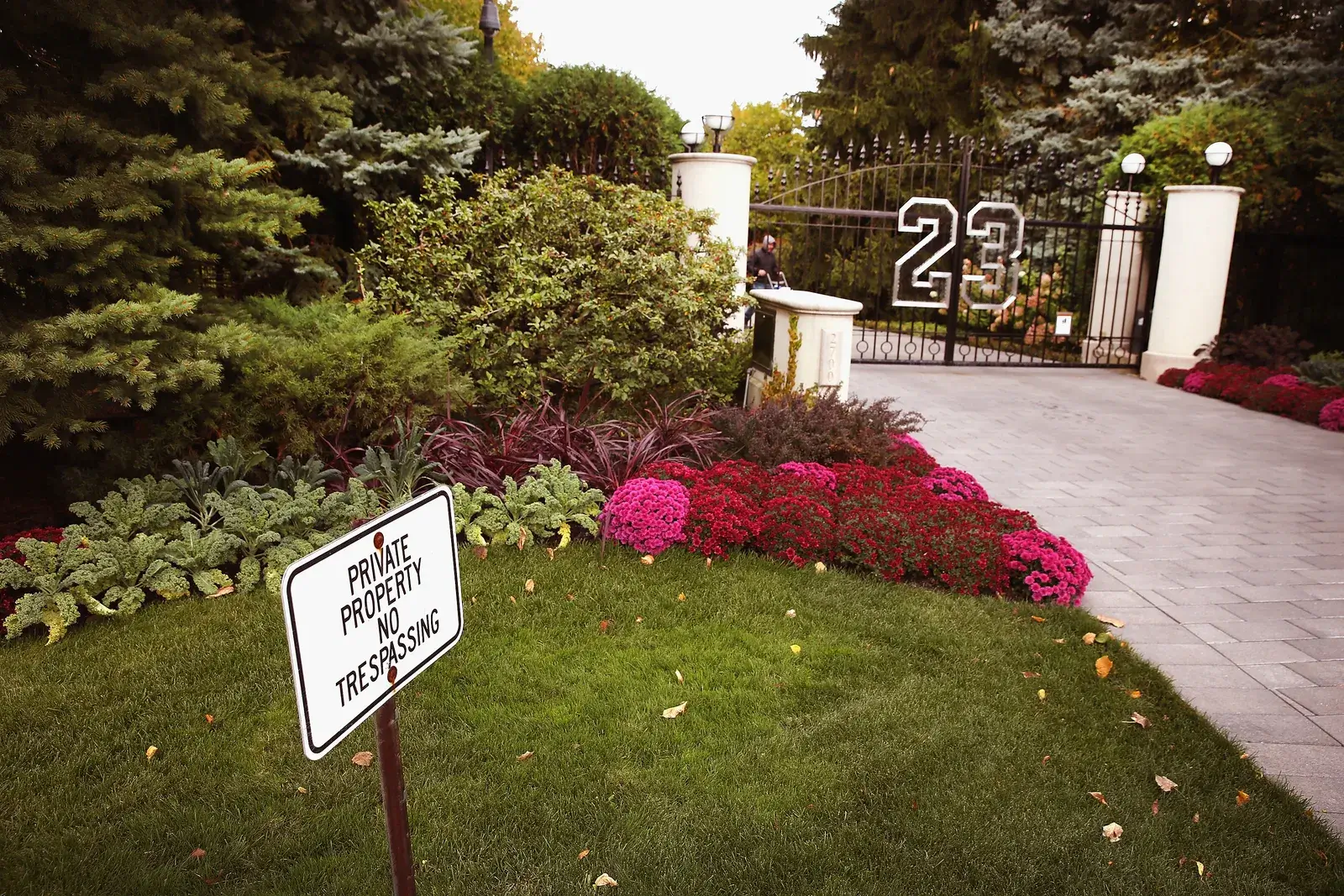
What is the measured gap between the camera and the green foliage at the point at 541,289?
270 inches

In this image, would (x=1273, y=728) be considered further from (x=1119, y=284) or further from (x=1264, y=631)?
(x=1119, y=284)

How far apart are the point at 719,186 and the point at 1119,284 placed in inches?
374

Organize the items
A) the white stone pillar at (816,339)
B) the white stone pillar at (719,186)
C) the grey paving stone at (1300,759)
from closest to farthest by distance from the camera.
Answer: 1. the grey paving stone at (1300,759)
2. the white stone pillar at (816,339)
3. the white stone pillar at (719,186)

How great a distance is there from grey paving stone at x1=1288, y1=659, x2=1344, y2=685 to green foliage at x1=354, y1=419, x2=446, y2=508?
4587 millimetres

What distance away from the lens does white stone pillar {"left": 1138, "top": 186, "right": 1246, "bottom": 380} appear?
12844mm

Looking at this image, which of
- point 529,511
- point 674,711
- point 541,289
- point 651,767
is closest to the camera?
point 651,767

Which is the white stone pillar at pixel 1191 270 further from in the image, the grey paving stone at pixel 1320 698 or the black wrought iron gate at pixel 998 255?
the grey paving stone at pixel 1320 698

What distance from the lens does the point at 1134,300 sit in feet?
51.1

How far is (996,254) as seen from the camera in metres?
17.5

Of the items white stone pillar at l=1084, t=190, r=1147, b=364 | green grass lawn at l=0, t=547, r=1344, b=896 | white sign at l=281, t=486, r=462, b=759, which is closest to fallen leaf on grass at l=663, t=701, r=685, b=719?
green grass lawn at l=0, t=547, r=1344, b=896

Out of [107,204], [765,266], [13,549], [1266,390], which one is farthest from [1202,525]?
[765,266]

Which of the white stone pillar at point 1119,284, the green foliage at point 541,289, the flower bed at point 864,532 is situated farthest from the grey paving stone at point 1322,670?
the white stone pillar at point 1119,284

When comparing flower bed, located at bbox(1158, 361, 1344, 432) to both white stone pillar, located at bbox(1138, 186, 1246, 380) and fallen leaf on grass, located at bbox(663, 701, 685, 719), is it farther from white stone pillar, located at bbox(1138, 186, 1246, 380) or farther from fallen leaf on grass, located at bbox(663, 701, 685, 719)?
fallen leaf on grass, located at bbox(663, 701, 685, 719)

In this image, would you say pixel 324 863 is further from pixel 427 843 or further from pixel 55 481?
pixel 55 481
